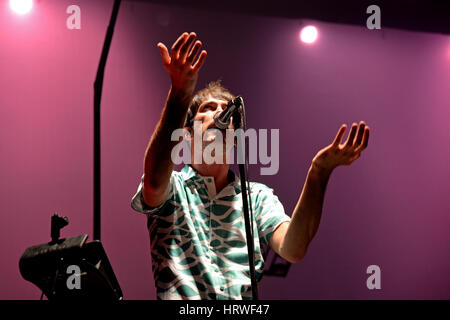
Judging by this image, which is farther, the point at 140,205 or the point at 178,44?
the point at 140,205

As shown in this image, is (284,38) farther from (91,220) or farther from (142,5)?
(91,220)

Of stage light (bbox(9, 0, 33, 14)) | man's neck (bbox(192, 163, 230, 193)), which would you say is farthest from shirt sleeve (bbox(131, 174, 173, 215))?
stage light (bbox(9, 0, 33, 14))

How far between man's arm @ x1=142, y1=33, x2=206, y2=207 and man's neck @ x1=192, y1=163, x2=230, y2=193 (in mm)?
335

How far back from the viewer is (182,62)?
1092 millimetres

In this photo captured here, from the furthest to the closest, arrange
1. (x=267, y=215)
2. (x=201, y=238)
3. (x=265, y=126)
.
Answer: (x=265, y=126)
(x=267, y=215)
(x=201, y=238)

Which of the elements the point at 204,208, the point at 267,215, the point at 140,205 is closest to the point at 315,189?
the point at 267,215

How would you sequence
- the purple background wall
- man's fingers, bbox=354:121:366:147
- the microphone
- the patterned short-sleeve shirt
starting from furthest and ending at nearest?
1. the purple background wall
2. the patterned short-sleeve shirt
3. man's fingers, bbox=354:121:366:147
4. the microphone

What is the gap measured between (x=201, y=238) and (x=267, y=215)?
0.89 ft

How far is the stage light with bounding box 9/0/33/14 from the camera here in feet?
6.11

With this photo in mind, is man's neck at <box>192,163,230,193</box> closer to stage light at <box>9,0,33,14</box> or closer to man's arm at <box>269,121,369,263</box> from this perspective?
man's arm at <box>269,121,369,263</box>

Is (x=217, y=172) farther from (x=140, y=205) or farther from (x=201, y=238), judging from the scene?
(x=140, y=205)

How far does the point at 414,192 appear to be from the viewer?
2.26m

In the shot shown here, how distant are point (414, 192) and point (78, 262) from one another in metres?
1.83

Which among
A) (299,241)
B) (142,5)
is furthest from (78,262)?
(142,5)
